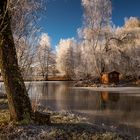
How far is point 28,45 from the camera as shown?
13.1 meters

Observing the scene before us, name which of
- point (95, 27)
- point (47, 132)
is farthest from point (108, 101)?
point (95, 27)

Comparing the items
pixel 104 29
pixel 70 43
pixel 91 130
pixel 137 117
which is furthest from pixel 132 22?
pixel 91 130

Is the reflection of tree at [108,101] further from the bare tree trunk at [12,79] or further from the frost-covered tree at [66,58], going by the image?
the frost-covered tree at [66,58]

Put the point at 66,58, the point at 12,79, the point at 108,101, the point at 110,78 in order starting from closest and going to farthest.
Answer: the point at 12,79, the point at 108,101, the point at 110,78, the point at 66,58

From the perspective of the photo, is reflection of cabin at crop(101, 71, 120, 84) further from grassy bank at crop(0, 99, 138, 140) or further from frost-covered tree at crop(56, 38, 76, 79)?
grassy bank at crop(0, 99, 138, 140)

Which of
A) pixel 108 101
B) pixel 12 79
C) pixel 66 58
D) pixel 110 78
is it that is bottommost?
pixel 108 101

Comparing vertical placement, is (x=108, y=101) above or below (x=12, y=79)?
below

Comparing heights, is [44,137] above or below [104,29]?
below

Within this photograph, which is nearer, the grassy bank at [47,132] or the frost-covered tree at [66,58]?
the grassy bank at [47,132]

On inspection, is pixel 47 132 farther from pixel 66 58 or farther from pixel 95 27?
pixel 66 58

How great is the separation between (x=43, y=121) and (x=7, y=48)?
7.25 feet

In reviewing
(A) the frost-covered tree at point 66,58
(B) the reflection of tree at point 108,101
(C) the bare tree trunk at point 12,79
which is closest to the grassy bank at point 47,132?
(C) the bare tree trunk at point 12,79

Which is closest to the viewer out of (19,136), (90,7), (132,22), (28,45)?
(19,136)

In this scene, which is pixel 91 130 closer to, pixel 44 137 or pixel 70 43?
pixel 44 137
